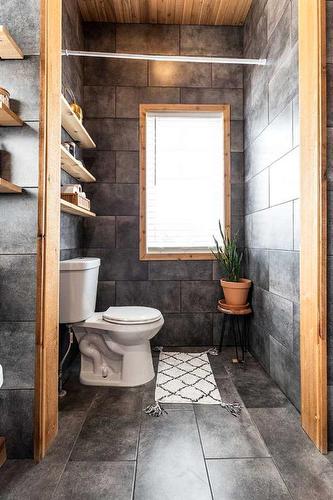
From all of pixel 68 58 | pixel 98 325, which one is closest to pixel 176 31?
pixel 68 58

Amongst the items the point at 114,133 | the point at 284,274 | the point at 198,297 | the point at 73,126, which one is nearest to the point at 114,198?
the point at 114,133

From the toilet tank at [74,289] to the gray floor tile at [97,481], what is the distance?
32.8 inches

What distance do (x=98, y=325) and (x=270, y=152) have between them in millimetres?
1679

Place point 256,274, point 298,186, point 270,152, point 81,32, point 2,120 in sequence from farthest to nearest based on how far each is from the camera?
point 81,32, point 256,274, point 270,152, point 298,186, point 2,120

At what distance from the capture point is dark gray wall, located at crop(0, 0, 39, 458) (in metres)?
1.26

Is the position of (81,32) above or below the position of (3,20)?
above

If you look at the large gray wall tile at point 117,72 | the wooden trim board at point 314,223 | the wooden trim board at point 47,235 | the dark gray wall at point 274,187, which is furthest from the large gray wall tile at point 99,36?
the wooden trim board at point 314,223

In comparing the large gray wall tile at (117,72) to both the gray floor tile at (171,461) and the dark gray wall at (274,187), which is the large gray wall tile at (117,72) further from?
the gray floor tile at (171,461)

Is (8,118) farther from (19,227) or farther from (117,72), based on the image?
(117,72)

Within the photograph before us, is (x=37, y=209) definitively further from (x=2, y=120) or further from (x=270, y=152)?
(x=270, y=152)

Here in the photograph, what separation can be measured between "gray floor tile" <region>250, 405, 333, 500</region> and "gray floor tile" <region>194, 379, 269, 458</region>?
0.16 feet

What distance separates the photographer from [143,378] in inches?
77.7

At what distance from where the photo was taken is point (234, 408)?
5.46 feet

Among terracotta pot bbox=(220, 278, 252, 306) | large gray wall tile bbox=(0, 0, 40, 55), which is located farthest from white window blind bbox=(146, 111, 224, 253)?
large gray wall tile bbox=(0, 0, 40, 55)
